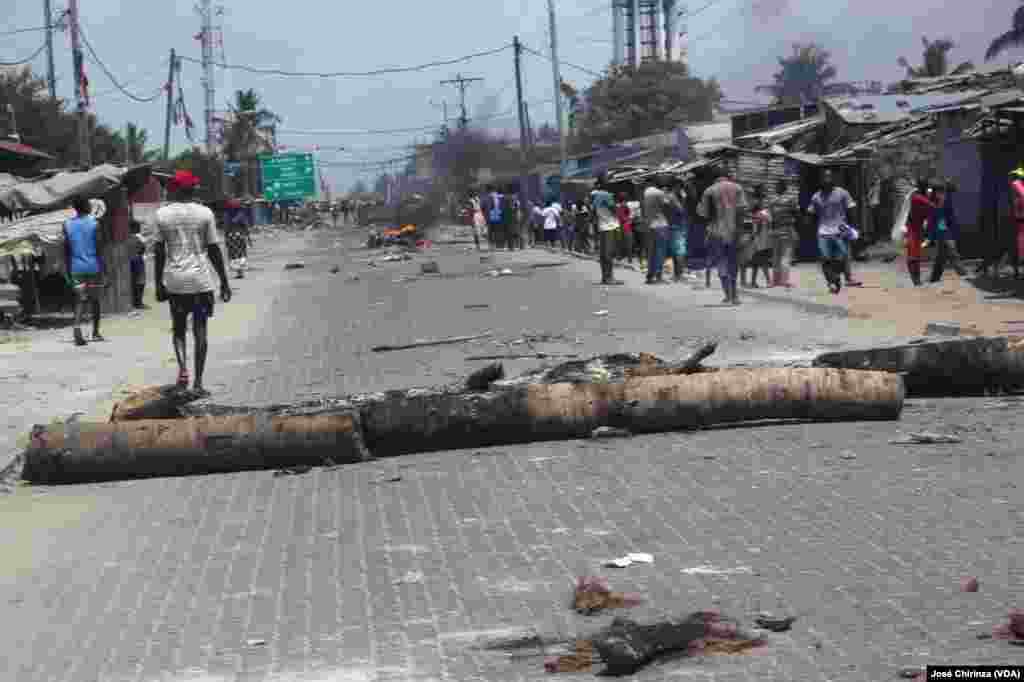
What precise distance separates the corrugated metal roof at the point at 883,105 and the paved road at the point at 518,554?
2681cm

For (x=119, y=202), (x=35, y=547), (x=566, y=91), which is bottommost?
(x=35, y=547)

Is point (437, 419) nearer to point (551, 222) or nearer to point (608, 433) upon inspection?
point (608, 433)

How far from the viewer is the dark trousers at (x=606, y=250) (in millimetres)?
27594

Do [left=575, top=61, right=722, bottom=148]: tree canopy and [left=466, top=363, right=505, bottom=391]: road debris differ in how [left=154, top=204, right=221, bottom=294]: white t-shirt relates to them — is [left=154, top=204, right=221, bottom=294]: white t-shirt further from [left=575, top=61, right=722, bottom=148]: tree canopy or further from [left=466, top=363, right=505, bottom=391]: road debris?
[left=575, top=61, right=722, bottom=148]: tree canopy

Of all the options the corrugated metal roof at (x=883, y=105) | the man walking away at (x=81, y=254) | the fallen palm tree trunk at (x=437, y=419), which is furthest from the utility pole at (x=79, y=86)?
the fallen palm tree trunk at (x=437, y=419)

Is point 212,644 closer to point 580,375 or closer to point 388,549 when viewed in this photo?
point 388,549

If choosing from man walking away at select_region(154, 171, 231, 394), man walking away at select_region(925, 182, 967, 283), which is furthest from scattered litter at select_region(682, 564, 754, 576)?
man walking away at select_region(925, 182, 967, 283)

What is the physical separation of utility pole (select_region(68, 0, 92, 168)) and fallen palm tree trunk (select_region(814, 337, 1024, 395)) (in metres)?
25.6

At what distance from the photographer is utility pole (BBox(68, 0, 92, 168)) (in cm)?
3391

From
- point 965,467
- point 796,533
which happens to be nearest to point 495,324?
point 965,467

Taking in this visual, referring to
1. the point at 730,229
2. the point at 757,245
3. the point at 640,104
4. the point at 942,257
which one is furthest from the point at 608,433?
the point at 640,104

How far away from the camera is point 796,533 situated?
6.90m

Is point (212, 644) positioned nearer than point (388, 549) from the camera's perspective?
Yes

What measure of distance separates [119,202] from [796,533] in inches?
846
